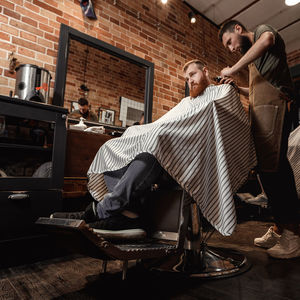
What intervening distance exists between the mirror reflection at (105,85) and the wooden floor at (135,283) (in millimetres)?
1570

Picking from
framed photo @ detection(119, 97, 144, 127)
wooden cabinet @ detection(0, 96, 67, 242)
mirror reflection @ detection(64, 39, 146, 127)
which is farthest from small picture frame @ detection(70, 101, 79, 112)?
wooden cabinet @ detection(0, 96, 67, 242)

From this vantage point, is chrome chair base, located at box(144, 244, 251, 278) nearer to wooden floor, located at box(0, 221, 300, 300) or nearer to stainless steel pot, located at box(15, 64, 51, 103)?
wooden floor, located at box(0, 221, 300, 300)

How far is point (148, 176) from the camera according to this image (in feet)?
3.84

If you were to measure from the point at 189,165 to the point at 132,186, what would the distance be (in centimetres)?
28

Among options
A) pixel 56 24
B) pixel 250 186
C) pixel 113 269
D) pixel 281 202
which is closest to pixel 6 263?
pixel 113 269

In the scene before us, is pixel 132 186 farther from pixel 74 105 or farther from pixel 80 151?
pixel 74 105

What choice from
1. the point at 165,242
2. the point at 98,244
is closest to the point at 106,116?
the point at 165,242

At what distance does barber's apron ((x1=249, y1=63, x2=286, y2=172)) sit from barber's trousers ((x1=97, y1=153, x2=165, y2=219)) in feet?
2.29

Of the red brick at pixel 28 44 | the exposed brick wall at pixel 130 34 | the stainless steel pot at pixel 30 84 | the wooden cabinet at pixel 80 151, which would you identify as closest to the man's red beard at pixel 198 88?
the wooden cabinet at pixel 80 151

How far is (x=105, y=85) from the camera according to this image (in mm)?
2889

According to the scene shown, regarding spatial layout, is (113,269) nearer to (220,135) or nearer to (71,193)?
(220,135)

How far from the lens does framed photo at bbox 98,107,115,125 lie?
2.77m

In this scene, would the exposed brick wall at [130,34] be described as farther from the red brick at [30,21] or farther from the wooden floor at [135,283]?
the wooden floor at [135,283]

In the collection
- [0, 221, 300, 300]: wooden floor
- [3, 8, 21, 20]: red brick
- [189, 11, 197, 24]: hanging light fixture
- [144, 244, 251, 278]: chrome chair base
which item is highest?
[189, 11, 197, 24]: hanging light fixture
